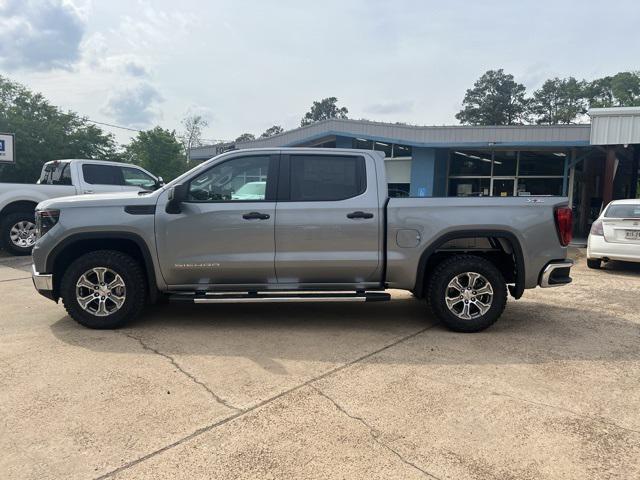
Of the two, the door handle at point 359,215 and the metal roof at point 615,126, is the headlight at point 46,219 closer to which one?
the door handle at point 359,215

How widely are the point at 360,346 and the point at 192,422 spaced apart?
197cm

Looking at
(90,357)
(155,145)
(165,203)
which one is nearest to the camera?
(90,357)

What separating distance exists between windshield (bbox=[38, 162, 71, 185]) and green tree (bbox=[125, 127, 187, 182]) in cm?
2627

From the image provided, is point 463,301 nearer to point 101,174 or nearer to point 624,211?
point 624,211

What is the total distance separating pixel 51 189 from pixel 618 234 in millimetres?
11398

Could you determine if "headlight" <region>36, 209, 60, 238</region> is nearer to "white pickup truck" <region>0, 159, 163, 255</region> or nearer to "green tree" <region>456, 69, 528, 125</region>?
"white pickup truck" <region>0, 159, 163, 255</region>

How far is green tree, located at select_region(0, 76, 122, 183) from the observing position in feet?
83.3

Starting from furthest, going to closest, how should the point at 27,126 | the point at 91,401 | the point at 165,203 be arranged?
the point at 27,126 → the point at 165,203 → the point at 91,401

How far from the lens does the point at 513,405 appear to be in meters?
3.50

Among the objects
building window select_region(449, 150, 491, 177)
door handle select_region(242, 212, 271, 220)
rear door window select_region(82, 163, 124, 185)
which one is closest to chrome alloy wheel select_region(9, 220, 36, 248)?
rear door window select_region(82, 163, 124, 185)

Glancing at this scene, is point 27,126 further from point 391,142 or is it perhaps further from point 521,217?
point 521,217

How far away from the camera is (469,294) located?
5129mm

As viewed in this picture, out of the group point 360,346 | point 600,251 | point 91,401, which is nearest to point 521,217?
point 360,346

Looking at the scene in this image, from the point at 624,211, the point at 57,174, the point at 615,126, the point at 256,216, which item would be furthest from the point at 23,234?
the point at 615,126
